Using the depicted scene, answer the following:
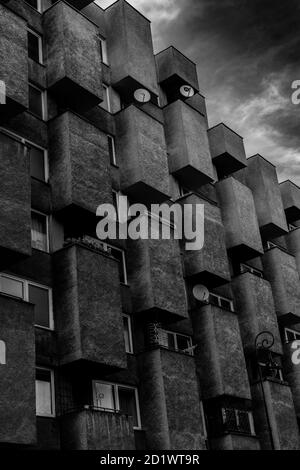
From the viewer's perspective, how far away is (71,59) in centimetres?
2550

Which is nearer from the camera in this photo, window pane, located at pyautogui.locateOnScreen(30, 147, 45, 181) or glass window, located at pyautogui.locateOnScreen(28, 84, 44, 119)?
window pane, located at pyautogui.locateOnScreen(30, 147, 45, 181)

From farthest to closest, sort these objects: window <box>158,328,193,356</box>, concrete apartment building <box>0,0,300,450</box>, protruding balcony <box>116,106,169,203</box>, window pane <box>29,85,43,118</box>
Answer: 1. protruding balcony <box>116,106,169,203</box>
2. window <box>158,328,193,356</box>
3. window pane <box>29,85,43,118</box>
4. concrete apartment building <box>0,0,300,450</box>

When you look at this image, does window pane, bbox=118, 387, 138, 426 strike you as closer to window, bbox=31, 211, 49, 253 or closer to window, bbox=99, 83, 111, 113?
window, bbox=31, 211, 49, 253

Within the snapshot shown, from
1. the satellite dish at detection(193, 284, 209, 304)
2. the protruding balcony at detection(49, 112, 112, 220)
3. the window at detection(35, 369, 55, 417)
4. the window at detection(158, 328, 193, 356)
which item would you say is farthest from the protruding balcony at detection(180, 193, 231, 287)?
the window at detection(35, 369, 55, 417)

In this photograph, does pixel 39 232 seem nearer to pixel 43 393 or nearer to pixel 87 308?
pixel 87 308

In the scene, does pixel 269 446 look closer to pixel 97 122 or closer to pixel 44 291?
pixel 44 291

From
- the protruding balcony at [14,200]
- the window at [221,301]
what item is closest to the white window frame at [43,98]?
the protruding balcony at [14,200]

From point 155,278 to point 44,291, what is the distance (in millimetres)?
4587

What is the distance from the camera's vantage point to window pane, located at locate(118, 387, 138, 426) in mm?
22359

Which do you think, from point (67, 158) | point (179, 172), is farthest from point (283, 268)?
point (67, 158)

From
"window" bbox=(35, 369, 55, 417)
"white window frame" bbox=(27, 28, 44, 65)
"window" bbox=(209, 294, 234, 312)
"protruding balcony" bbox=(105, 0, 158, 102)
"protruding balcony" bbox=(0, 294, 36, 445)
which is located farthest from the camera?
"protruding balcony" bbox=(105, 0, 158, 102)

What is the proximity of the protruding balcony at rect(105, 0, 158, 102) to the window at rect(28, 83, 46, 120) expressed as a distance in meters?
4.75

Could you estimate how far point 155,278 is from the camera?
2436 centimetres

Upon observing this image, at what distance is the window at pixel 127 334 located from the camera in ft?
77.4
